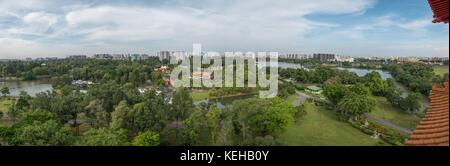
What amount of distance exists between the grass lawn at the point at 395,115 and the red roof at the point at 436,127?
1437cm

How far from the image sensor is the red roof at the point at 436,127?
2057mm

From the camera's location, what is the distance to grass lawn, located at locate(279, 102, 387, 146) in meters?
12.3

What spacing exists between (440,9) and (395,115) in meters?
17.2

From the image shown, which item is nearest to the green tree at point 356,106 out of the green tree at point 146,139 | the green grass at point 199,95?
the green tree at point 146,139

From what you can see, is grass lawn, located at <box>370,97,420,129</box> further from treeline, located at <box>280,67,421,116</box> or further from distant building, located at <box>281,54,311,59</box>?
distant building, located at <box>281,54,311,59</box>

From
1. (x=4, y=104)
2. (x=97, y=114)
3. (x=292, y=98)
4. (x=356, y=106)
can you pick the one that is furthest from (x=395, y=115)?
(x=4, y=104)

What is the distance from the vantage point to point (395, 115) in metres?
17.6

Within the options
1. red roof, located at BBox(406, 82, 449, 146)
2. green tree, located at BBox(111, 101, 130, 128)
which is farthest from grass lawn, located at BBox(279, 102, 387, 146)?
red roof, located at BBox(406, 82, 449, 146)

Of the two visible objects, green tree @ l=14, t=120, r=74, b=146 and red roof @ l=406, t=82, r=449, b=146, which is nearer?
red roof @ l=406, t=82, r=449, b=146

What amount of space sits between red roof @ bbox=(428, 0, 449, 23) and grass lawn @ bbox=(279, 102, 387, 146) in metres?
8.96

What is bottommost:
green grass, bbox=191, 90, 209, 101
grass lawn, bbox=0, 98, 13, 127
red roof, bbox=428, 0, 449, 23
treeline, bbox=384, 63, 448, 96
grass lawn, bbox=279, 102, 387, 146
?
grass lawn, bbox=279, 102, 387, 146

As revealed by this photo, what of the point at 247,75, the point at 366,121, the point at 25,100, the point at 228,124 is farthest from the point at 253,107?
the point at 247,75
